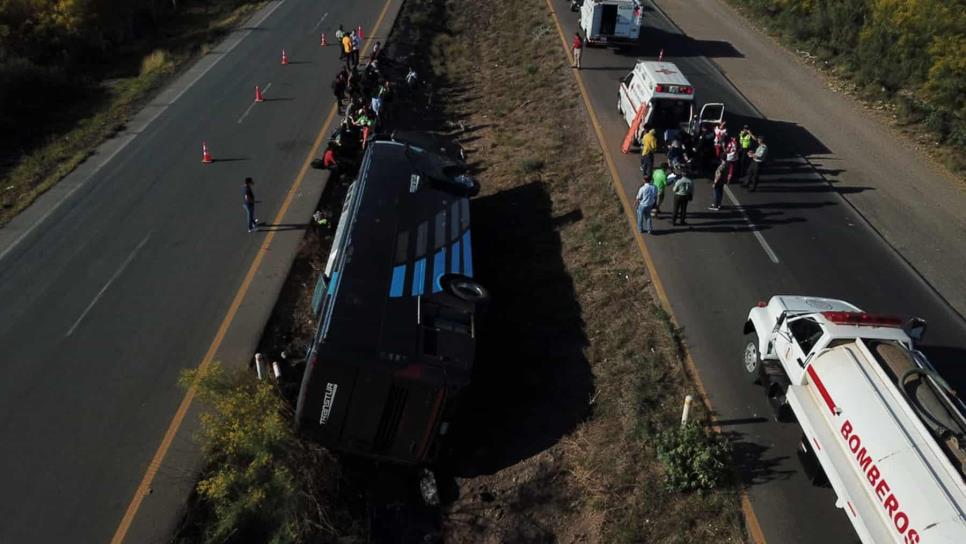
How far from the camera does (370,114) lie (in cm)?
2261

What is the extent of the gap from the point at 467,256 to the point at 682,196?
558 centimetres

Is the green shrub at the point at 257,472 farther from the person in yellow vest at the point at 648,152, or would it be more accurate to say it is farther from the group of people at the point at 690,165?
the person in yellow vest at the point at 648,152

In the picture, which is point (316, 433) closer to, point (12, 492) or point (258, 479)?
point (258, 479)

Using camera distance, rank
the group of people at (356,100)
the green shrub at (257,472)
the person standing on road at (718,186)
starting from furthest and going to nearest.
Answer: the group of people at (356,100)
the person standing on road at (718,186)
the green shrub at (257,472)

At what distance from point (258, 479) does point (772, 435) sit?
8.16 metres

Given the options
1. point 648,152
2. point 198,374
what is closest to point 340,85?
point 648,152

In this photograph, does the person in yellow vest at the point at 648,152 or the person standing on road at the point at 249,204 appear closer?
the person standing on road at the point at 249,204

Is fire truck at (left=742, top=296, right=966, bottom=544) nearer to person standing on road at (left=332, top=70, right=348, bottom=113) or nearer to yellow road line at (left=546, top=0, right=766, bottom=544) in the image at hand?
yellow road line at (left=546, top=0, right=766, bottom=544)

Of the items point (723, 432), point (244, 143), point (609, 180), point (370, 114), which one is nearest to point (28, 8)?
point (244, 143)

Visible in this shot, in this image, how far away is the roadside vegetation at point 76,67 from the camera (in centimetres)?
2305

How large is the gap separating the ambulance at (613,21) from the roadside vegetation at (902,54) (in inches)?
321

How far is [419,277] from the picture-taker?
13141 millimetres

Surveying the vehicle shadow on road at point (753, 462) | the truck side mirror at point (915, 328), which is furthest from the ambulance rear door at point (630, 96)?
the vehicle shadow on road at point (753, 462)

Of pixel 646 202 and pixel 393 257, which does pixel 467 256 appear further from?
pixel 646 202
